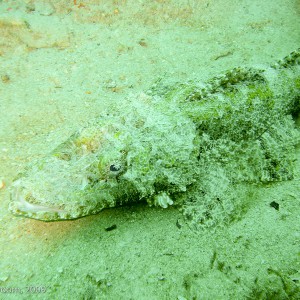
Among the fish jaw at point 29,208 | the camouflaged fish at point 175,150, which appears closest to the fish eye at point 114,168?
the camouflaged fish at point 175,150

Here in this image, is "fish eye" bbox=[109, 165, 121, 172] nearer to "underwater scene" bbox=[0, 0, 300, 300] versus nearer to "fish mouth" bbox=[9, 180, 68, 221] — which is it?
"underwater scene" bbox=[0, 0, 300, 300]

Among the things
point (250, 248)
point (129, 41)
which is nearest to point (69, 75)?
point (129, 41)

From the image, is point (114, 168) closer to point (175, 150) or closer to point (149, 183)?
point (149, 183)

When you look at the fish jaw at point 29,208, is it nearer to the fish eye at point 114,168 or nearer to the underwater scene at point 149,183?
the underwater scene at point 149,183

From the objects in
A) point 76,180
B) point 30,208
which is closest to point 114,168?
point 76,180

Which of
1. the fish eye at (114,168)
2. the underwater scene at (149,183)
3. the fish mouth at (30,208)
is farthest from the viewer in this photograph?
the fish eye at (114,168)

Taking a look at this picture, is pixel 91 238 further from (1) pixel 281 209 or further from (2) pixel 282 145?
(2) pixel 282 145

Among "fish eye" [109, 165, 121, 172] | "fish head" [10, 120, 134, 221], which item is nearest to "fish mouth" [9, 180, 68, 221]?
"fish head" [10, 120, 134, 221]
